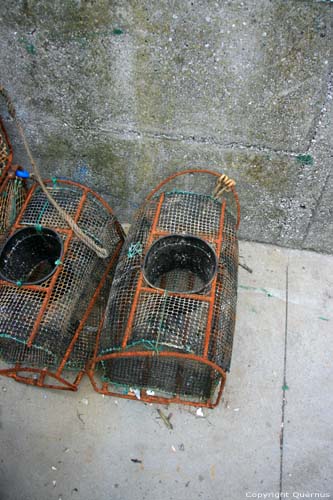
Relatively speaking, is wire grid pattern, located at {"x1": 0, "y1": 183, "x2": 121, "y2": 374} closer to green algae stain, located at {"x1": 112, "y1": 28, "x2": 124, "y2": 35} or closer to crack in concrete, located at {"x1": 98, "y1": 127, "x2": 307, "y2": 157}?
crack in concrete, located at {"x1": 98, "y1": 127, "x2": 307, "y2": 157}

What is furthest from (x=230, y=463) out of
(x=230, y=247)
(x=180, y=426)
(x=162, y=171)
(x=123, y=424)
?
(x=162, y=171)

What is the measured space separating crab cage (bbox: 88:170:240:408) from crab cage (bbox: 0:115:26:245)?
3.22 ft

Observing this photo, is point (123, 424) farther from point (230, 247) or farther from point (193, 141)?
point (193, 141)

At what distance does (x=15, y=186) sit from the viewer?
3117 mm

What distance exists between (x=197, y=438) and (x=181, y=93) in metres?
2.55

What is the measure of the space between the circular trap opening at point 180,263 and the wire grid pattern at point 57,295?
0.42 m

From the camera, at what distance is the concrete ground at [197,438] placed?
2807 millimetres

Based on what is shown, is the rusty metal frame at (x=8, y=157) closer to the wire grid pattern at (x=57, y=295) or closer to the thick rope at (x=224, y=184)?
the wire grid pattern at (x=57, y=295)

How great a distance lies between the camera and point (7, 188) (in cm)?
309

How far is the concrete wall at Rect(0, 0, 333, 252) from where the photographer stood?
99.7 inches

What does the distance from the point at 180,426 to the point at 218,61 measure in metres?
2.65
